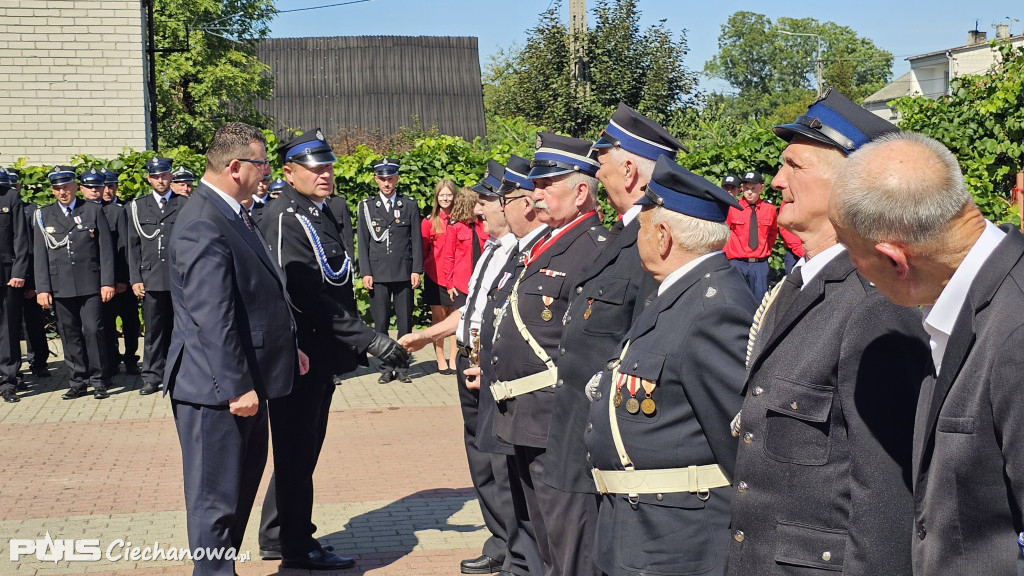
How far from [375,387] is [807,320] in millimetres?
9613

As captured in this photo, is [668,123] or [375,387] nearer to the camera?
[375,387]

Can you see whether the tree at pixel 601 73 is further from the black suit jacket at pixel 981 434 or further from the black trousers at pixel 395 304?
the black suit jacket at pixel 981 434

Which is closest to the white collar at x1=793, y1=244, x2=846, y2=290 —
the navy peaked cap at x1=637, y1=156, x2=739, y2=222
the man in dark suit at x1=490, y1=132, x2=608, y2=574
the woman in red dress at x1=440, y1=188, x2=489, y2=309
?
the navy peaked cap at x1=637, y1=156, x2=739, y2=222

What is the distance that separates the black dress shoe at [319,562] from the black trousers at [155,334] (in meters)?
6.41

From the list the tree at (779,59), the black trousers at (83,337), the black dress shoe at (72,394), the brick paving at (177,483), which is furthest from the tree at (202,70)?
the tree at (779,59)

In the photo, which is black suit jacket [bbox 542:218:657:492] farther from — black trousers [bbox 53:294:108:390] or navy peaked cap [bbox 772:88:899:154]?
black trousers [bbox 53:294:108:390]

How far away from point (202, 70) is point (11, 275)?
28017mm

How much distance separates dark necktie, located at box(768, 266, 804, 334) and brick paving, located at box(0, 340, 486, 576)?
3.58 meters

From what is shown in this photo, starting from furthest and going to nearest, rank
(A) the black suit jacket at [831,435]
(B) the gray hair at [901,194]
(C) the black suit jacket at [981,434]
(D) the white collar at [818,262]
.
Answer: (D) the white collar at [818,262] → (A) the black suit jacket at [831,435] → (B) the gray hair at [901,194] → (C) the black suit jacket at [981,434]

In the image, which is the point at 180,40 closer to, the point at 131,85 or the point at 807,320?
the point at 131,85

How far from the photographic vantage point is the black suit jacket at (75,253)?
1164 centimetres

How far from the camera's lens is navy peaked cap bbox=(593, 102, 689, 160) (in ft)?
14.7

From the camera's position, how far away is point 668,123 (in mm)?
20297

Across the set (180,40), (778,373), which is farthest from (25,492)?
(180,40)
